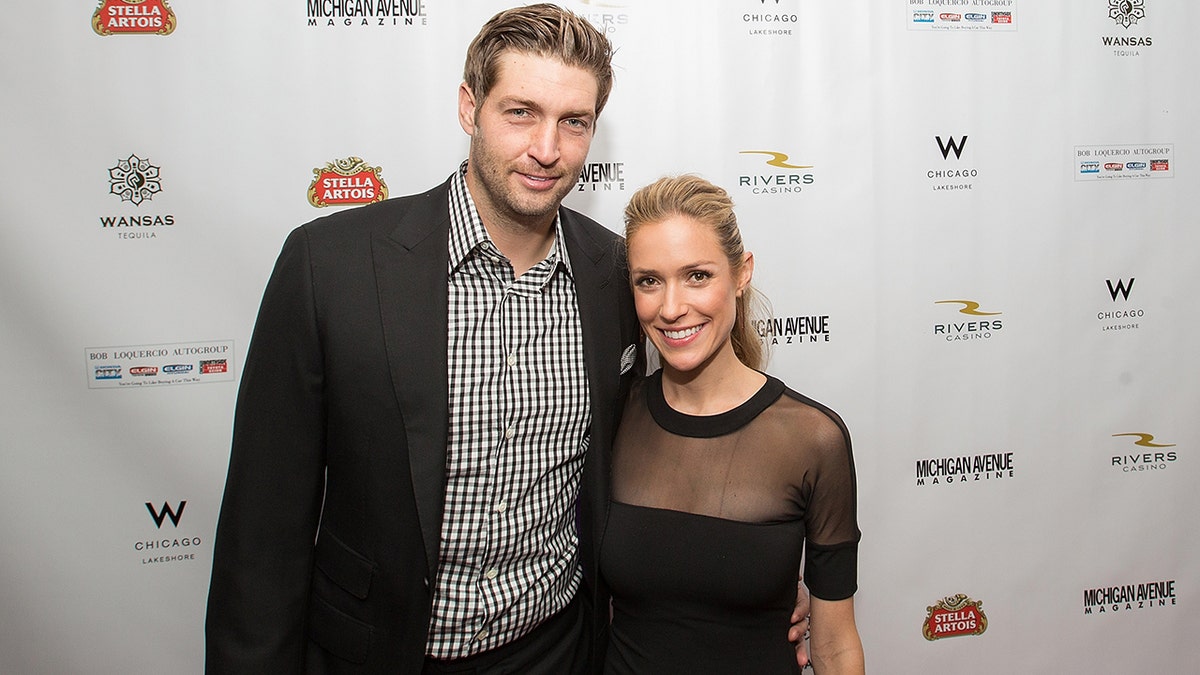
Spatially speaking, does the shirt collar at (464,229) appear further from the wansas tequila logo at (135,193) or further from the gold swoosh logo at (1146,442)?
the gold swoosh logo at (1146,442)

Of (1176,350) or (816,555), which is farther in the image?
(1176,350)

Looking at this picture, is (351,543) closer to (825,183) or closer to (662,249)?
(662,249)

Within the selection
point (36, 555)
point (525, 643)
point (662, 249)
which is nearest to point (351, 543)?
point (525, 643)

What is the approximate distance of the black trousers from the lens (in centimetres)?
142

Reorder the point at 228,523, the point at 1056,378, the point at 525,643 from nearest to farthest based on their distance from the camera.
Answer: the point at 228,523, the point at 525,643, the point at 1056,378

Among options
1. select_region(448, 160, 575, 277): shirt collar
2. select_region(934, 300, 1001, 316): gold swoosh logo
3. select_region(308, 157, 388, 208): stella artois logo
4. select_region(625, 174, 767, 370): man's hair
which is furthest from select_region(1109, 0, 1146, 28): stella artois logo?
select_region(308, 157, 388, 208): stella artois logo

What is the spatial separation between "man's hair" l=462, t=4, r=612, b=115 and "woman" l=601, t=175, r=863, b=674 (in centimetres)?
27

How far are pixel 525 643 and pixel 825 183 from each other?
1410 mm

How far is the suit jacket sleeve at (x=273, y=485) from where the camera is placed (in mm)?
1301

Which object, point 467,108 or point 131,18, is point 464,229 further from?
point 131,18

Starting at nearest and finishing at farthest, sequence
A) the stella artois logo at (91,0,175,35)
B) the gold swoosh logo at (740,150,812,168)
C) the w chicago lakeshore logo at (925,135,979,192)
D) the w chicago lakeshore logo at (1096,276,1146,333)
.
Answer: the stella artois logo at (91,0,175,35) < the gold swoosh logo at (740,150,812,168) < the w chicago lakeshore logo at (925,135,979,192) < the w chicago lakeshore logo at (1096,276,1146,333)

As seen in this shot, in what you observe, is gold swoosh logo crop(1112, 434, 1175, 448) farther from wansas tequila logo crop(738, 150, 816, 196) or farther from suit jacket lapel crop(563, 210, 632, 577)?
suit jacket lapel crop(563, 210, 632, 577)

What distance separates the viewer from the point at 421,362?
1320mm

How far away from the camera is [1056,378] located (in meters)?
2.30
